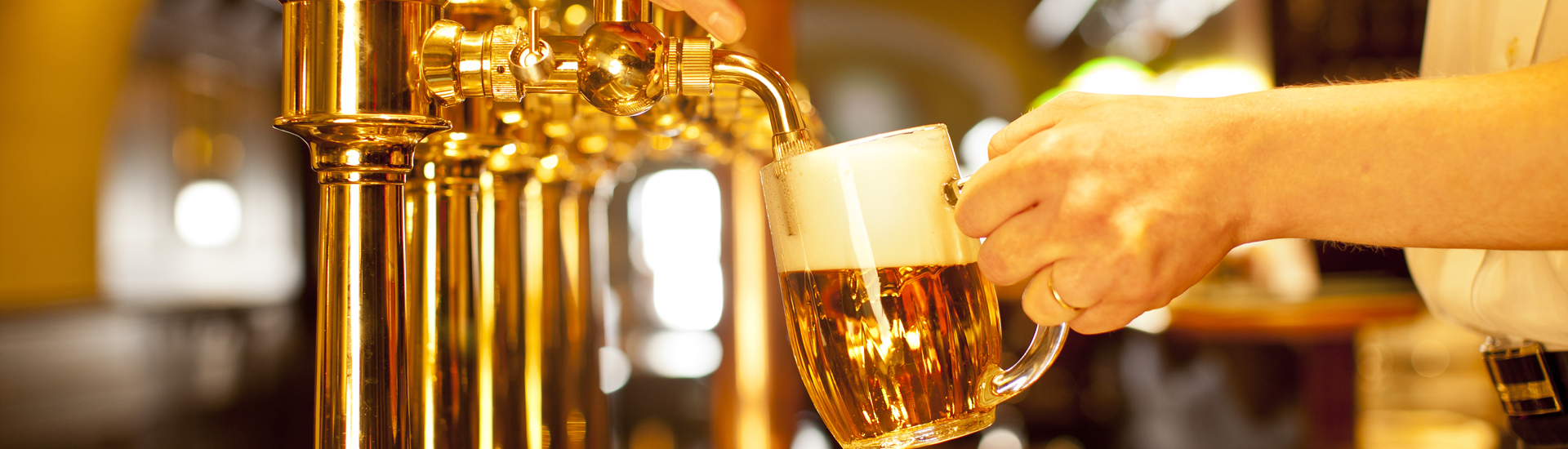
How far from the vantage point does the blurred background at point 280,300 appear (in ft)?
7.78

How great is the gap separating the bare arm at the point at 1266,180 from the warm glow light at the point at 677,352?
4755 mm

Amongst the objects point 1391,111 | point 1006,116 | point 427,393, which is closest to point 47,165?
point 427,393

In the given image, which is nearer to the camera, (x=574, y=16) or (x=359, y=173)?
(x=359, y=173)

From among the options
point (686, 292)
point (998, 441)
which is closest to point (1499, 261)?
point (998, 441)

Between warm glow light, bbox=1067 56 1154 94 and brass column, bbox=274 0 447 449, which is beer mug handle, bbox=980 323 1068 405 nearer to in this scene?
brass column, bbox=274 0 447 449

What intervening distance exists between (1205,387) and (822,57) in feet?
13.1

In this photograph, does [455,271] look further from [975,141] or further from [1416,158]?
[975,141]

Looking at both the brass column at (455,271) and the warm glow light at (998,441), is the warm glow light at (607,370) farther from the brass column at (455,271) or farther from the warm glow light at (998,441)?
the warm glow light at (998,441)

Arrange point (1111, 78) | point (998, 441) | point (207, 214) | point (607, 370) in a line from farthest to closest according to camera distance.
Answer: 1. point (1111, 78)
2. point (207, 214)
3. point (998, 441)
4. point (607, 370)

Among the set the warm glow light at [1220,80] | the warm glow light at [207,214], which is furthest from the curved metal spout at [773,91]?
the warm glow light at [1220,80]

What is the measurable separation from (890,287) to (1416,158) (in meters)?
0.22

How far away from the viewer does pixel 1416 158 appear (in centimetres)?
37

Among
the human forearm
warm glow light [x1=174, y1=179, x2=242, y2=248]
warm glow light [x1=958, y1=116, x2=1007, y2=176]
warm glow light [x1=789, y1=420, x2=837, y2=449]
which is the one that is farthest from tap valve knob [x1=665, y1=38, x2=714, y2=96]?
warm glow light [x1=958, y1=116, x2=1007, y2=176]

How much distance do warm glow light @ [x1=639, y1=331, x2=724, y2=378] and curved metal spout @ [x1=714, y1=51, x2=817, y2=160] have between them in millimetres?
4761
